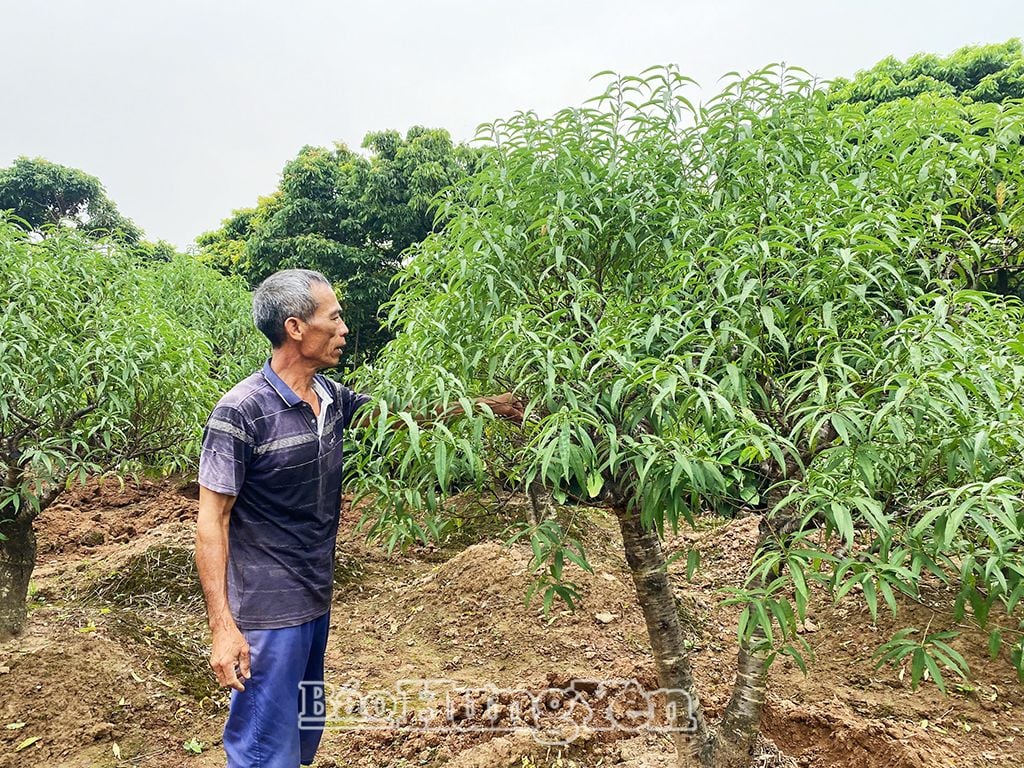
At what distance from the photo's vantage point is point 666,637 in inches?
93.6

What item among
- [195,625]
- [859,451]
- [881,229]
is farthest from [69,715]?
[881,229]

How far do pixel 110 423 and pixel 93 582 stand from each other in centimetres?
242

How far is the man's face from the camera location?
2035 millimetres

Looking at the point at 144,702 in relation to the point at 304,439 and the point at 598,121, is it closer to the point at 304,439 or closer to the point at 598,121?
the point at 304,439

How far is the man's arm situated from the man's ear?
0.52 meters

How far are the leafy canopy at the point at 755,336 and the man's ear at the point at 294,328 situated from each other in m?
0.30

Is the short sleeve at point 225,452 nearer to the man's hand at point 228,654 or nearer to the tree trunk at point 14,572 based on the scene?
the man's hand at point 228,654

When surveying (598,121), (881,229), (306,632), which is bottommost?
(306,632)

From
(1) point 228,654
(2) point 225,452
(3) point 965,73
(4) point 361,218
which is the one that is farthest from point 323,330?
(3) point 965,73

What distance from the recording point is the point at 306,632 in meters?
2.13

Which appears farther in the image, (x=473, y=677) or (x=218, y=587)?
(x=473, y=677)

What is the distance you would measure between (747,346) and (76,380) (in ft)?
9.40

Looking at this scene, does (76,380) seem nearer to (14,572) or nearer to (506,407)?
(14,572)

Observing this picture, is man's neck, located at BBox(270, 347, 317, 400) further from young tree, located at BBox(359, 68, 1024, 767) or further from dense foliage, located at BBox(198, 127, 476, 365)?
dense foliage, located at BBox(198, 127, 476, 365)
